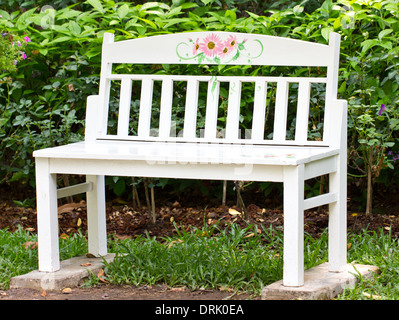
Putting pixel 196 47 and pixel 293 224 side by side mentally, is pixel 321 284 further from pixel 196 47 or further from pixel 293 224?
pixel 196 47

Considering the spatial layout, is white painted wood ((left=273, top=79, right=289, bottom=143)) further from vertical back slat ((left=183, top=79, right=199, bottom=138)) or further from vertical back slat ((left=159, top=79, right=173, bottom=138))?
vertical back slat ((left=159, top=79, right=173, bottom=138))

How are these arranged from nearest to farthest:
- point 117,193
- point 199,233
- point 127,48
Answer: point 127,48 → point 199,233 → point 117,193

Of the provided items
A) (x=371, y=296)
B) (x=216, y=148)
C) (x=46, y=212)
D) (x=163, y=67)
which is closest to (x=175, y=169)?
(x=216, y=148)

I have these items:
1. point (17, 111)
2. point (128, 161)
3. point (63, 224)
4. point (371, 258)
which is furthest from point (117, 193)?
point (371, 258)

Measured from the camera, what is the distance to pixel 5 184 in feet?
17.1

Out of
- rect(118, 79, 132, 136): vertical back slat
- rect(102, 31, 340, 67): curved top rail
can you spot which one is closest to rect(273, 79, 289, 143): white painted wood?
rect(102, 31, 340, 67): curved top rail

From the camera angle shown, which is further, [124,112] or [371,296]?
[124,112]

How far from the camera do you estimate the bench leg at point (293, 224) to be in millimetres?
2930

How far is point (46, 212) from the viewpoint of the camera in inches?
130

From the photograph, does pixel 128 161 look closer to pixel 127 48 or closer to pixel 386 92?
pixel 127 48

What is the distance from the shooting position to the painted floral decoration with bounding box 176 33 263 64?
11.7ft

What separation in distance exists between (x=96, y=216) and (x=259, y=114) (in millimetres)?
1000

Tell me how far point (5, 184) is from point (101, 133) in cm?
175

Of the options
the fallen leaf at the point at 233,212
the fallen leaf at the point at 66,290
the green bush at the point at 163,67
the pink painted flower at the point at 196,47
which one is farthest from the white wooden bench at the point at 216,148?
the fallen leaf at the point at 233,212
